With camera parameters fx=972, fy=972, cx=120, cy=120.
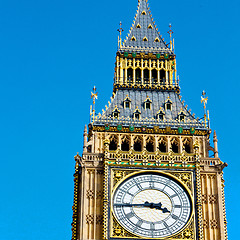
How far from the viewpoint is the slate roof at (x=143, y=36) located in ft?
162

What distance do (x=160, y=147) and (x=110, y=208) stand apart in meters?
4.79

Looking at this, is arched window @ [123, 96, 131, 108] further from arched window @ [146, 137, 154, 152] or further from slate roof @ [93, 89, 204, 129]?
arched window @ [146, 137, 154, 152]

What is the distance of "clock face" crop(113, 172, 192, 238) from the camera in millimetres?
41375

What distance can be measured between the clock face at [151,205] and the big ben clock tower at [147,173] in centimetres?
4

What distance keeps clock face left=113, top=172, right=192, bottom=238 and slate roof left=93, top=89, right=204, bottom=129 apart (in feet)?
11.5

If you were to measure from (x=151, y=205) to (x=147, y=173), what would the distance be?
1.63 meters

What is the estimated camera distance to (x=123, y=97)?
47.1m

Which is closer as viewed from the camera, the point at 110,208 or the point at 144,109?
the point at 110,208

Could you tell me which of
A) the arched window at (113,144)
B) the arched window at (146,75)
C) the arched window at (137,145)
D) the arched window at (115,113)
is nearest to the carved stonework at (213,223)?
the arched window at (137,145)

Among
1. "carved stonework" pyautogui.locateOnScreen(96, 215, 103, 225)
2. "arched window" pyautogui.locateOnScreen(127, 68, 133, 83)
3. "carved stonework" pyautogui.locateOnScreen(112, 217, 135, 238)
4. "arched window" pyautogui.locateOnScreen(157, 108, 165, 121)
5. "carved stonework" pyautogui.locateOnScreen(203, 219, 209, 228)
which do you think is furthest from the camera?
"arched window" pyautogui.locateOnScreen(127, 68, 133, 83)

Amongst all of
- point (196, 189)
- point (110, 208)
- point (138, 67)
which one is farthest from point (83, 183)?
point (138, 67)

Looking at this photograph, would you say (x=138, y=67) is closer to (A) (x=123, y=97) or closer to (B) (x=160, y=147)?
(A) (x=123, y=97)

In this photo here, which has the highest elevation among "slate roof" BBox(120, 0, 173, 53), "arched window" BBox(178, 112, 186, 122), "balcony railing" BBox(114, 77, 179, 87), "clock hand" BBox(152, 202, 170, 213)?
"slate roof" BBox(120, 0, 173, 53)

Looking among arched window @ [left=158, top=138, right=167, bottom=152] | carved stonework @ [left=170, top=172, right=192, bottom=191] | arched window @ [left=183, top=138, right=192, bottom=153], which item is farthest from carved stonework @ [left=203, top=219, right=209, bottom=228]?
arched window @ [left=158, top=138, right=167, bottom=152]
